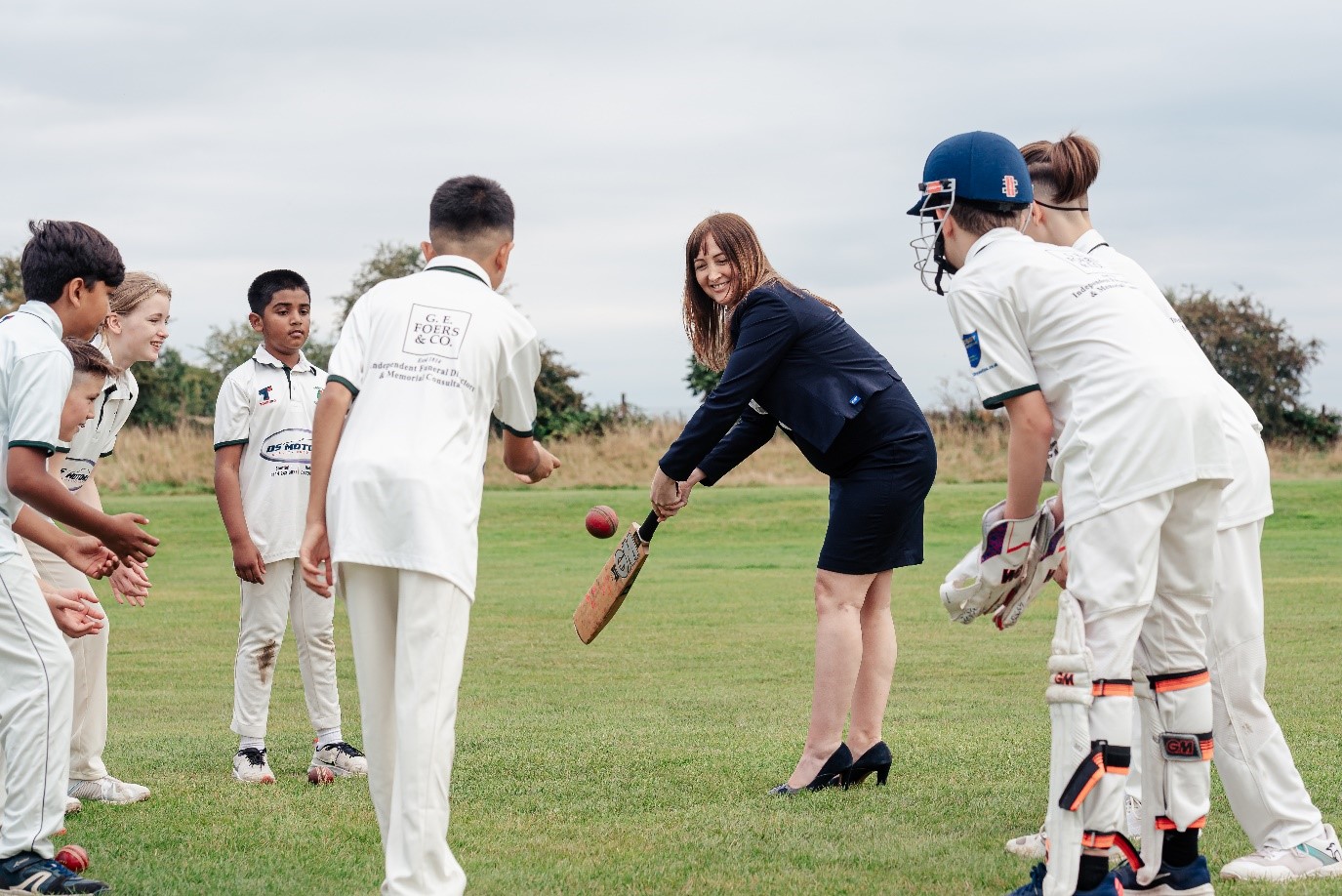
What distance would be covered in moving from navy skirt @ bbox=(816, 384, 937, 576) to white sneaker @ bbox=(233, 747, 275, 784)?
2.83 meters

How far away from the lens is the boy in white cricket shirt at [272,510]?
708 cm

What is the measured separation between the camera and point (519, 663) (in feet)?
39.8

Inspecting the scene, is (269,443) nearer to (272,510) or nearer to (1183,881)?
(272,510)

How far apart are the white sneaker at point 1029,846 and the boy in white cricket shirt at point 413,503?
2101 millimetres

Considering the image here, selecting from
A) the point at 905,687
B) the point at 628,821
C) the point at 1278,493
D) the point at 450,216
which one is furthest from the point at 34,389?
the point at 1278,493

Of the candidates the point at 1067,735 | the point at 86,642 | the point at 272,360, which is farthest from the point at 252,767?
the point at 1067,735

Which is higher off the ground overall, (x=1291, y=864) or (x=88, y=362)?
(x=88, y=362)

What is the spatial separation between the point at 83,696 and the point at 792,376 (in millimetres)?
3571

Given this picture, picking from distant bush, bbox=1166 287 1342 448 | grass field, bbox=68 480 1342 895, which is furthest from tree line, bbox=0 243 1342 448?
grass field, bbox=68 480 1342 895

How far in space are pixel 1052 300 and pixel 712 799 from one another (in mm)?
2839

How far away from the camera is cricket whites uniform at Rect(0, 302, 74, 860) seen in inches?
192

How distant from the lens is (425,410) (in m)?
4.41

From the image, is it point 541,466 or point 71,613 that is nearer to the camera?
point 541,466

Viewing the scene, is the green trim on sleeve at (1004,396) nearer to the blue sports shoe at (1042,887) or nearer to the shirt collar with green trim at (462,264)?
the blue sports shoe at (1042,887)
